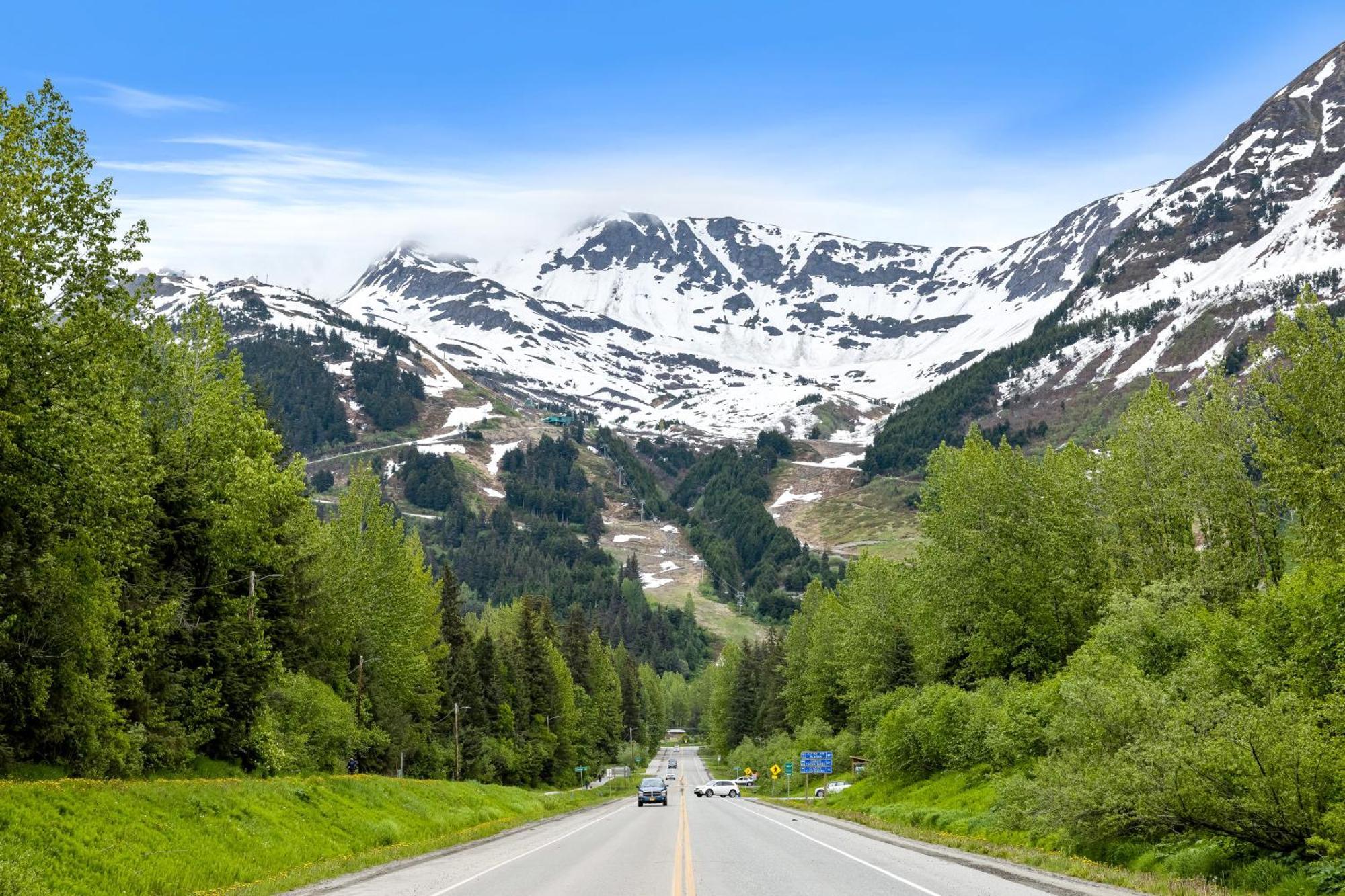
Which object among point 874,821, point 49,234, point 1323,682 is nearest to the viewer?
point 49,234

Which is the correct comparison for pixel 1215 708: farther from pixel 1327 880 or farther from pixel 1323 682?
pixel 1327 880

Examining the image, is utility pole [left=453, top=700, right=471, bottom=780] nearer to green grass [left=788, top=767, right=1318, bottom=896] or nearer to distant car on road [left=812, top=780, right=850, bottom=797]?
distant car on road [left=812, top=780, right=850, bottom=797]

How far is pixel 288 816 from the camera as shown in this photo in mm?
28547

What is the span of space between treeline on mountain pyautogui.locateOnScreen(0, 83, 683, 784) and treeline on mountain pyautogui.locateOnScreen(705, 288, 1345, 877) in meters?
22.3

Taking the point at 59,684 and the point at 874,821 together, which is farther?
the point at 874,821

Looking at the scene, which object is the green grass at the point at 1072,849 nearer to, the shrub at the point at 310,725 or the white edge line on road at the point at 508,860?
the white edge line on road at the point at 508,860

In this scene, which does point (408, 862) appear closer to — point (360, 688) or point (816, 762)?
point (360, 688)

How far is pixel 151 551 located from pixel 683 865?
1905 cm

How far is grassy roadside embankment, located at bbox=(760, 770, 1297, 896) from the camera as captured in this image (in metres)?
18.8

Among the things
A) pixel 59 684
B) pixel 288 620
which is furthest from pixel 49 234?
pixel 288 620

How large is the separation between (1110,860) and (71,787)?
73.6 feet

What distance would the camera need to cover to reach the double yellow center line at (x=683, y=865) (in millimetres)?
18683

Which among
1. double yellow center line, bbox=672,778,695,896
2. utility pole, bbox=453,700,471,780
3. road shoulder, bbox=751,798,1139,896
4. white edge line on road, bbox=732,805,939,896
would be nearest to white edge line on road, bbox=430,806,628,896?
white edge line on road, bbox=732,805,939,896

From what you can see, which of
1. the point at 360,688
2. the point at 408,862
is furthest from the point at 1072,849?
the point at 360,688
